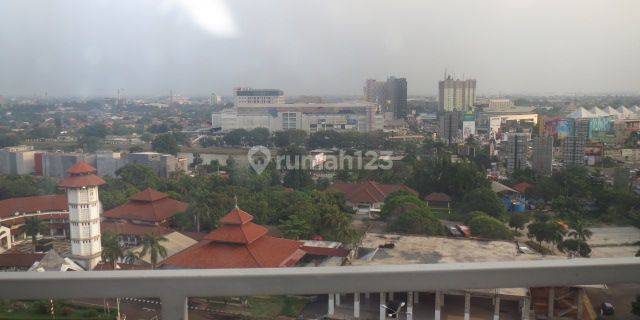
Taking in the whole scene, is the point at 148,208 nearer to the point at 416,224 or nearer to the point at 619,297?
the point at 416,224

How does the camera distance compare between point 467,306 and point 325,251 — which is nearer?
point 467,306

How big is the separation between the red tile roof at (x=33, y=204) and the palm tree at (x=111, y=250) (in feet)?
3.01

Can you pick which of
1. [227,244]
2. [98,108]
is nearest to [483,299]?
[227,244]

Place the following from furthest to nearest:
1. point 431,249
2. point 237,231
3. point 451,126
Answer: point 451,126
point 237,231
point 431,249

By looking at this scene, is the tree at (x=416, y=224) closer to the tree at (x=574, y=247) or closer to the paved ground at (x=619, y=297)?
the tree at (x=574, y=247)

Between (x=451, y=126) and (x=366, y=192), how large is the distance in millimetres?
6033

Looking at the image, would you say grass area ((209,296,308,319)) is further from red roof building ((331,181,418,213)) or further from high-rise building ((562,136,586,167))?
high-rise building ((562,136,586,167))

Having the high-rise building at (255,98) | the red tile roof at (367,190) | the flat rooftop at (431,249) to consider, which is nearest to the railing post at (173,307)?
the flat rooftop at (431,249)

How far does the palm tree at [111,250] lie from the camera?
3.21 meters

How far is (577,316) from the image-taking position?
2.38 feet

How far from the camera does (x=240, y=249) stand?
3307mm

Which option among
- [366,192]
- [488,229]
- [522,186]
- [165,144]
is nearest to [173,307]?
[488,229]

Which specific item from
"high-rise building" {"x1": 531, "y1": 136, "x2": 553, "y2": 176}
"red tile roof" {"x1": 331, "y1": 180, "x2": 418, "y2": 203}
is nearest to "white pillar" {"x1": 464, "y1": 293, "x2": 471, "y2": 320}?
"red tile roof" {"x1": 331, "y1": 180, "x2": 418, "y2": 203}

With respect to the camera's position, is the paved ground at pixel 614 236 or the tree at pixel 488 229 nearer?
the paved ground at pixel 614 236
